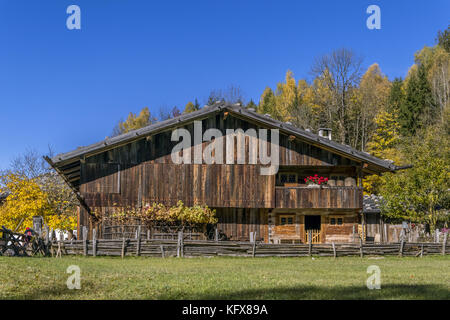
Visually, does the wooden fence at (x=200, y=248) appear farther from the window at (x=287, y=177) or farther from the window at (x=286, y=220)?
the window at (x=287, y=177)

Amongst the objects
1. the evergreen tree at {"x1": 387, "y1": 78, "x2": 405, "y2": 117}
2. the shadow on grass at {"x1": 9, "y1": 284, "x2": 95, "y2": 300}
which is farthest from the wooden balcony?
the evergreen tree at {"x1": 387, "y1": 78, "x2": 405, "y2": 117}

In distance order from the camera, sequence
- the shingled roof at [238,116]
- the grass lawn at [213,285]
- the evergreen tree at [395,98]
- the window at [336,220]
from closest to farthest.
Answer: the grass lawn at [213,285], the shingled roof at [238,116], the window at [336,220], the evergreen tree at [395,98]

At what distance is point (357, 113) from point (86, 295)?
1971 inches

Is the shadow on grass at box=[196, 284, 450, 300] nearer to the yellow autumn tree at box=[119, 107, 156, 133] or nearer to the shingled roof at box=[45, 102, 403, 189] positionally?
the shingled roof at box=[45, 102, 403, 189]

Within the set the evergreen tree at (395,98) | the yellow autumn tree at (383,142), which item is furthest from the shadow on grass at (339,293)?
the evergreen tree at (395,98)

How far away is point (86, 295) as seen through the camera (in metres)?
10.4

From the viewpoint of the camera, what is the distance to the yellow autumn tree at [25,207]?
33.7 meters

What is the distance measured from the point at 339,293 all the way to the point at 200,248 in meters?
13.5

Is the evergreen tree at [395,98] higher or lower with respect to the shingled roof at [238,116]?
higher

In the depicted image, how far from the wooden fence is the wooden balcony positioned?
14.2 ft

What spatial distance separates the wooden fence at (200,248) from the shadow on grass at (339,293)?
1213 centimetres

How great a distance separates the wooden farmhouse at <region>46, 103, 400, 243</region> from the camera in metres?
27.6
